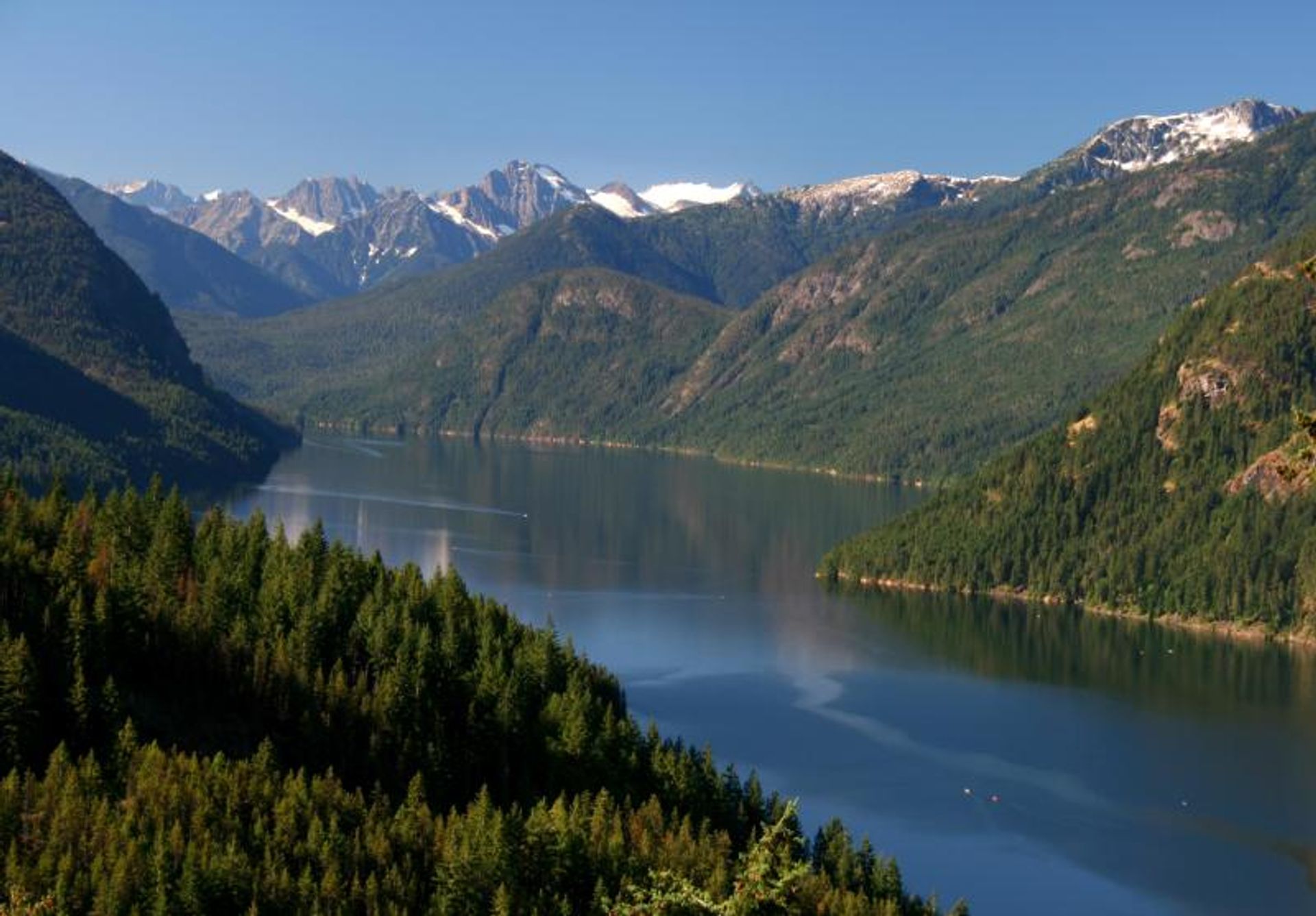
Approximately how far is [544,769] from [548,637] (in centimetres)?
2164

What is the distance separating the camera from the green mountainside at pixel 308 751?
78.4m

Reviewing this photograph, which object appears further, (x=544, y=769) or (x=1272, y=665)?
(x=1272, y=665)

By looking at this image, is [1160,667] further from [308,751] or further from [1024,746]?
[308,751]

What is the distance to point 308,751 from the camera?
10238 cm

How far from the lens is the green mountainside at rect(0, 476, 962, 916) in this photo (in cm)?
7838

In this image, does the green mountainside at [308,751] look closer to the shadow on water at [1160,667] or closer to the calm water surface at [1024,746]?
the calm water surface at [1024,746]

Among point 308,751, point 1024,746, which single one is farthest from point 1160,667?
point 308,751

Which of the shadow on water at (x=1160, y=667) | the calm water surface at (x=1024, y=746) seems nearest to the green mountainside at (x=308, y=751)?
the calm water surface at (x=1024, y=746)

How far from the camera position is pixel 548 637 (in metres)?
131

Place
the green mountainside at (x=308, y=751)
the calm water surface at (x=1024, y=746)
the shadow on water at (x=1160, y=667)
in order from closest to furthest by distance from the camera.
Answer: the green mountainside at (x=308, y=751), the calm water surface at (x=1024, y=746), the shadow on water at (x=1160, y=667)

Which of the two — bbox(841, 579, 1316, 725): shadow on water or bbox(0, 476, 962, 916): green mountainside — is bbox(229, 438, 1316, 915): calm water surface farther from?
bbox(0, 476, 962, 916): green mountainside

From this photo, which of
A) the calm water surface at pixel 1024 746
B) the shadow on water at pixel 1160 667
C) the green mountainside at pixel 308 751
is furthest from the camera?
the shadow on water at pixel 1160 667

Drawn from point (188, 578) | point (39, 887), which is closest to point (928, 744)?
point (188, 578)

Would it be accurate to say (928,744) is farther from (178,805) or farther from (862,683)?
(178,805)
